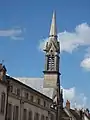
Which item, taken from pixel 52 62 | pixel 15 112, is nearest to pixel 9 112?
pixel 15 112

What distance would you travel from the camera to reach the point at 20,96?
215 ft

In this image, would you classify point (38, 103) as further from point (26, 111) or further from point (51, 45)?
point (51, 45)

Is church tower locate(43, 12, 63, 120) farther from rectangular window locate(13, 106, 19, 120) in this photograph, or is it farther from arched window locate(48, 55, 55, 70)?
rectangular window locate(13, 106, 19, 120)

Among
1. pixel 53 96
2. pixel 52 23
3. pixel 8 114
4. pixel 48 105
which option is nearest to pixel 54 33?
pixel 52 23

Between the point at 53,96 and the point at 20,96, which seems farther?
the point at 53,96

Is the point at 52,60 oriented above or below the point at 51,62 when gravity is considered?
above

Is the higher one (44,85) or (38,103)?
(44,85)

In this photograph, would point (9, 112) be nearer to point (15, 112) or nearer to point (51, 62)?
point (15, 112)

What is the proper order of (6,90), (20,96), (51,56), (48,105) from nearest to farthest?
(6,90), (20,96), (48,105), (51,56)

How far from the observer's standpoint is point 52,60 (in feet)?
408

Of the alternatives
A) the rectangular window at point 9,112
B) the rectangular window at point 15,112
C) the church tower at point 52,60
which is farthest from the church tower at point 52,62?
the rectangular window at point 9,112

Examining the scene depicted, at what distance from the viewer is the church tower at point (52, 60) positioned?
118 meters

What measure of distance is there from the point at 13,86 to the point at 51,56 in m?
63.9

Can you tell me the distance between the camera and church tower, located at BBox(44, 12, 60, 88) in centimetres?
11806
